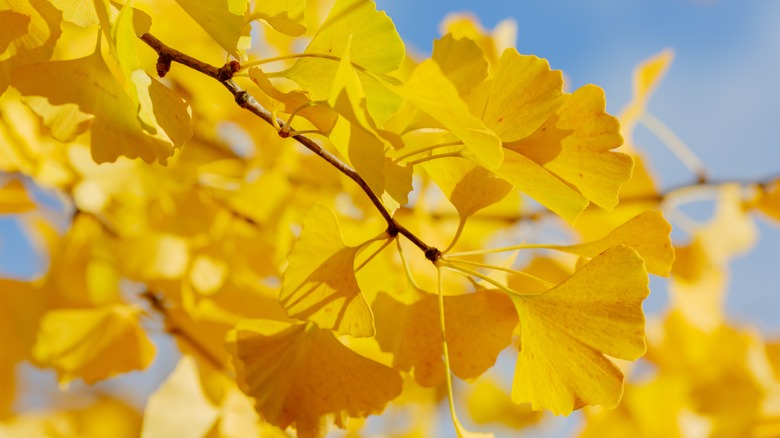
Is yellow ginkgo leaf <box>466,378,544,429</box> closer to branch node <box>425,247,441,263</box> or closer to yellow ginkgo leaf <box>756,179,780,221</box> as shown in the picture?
yellow ginkgo leaf <box>756,179,780,221</box>

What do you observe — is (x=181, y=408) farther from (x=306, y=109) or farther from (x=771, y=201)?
(x=771, y=201)

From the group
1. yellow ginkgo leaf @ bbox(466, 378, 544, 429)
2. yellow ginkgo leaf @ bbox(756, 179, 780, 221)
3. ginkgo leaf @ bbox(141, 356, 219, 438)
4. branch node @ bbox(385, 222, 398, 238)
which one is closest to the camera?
branch node @ bbox(385, 222, 398, 238)

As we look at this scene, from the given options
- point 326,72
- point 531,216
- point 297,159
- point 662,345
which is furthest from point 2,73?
point 662,345

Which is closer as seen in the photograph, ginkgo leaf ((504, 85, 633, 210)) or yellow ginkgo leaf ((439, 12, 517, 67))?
ginkgo leaf ((504, 85, 633, 210))

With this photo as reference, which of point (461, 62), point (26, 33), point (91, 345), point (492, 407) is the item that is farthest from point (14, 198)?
point (492, 407)

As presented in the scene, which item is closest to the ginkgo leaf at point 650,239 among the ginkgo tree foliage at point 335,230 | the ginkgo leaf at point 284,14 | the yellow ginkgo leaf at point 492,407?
the ginkgo tree foliage at point 335,230

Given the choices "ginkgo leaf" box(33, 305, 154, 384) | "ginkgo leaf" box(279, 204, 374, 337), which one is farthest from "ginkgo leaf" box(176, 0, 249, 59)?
"ginkgo leaf" box(33, 305, 154, 384)

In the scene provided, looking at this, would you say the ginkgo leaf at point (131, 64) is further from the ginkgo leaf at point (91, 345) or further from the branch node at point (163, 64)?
the ginkgo leaf at point (91, 345)

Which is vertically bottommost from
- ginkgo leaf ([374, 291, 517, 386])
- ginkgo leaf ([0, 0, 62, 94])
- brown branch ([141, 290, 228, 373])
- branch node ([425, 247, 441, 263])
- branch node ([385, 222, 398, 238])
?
brown branch ([141, 290, 228, 373])
